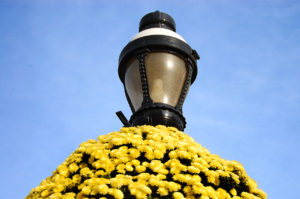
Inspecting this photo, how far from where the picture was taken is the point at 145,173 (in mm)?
2260

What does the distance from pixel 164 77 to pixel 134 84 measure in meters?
0.45

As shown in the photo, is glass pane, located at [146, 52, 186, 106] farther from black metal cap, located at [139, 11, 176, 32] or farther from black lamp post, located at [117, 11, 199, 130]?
black metal cap, located at [139, 11, 176, 32]

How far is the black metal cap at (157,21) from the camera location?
503cm

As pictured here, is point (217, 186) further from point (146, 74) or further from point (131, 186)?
point (146, 74)

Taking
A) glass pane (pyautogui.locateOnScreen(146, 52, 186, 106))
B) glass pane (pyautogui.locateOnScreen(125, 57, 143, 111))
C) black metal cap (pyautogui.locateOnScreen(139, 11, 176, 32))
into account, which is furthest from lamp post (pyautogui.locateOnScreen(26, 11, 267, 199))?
black metal cap (pyautogui.locateOnScreen(139, 11, 176, 32))

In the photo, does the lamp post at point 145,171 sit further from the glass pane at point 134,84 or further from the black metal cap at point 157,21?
the black metal cap at point 157,21

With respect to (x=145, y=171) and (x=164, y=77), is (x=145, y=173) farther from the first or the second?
(x=164, y=77)

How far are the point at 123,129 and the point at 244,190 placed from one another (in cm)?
121

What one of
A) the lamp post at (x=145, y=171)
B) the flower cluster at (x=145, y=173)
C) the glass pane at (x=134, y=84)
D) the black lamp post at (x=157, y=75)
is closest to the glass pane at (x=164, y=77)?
the black lamp post at (x=157, y=75)

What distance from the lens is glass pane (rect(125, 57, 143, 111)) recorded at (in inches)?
165

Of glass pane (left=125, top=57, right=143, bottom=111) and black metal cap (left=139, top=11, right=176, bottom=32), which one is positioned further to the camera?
black metal cap (left=139, top=11, right=176, bottom=32)

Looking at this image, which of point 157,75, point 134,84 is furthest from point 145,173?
point 134,84

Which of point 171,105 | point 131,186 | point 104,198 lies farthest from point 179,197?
point 171,105

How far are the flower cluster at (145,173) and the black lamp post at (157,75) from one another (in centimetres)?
104
